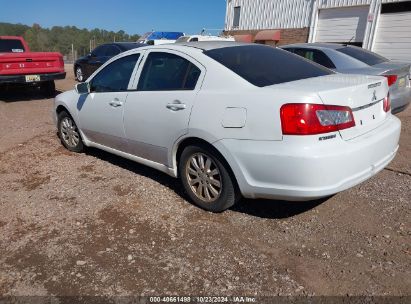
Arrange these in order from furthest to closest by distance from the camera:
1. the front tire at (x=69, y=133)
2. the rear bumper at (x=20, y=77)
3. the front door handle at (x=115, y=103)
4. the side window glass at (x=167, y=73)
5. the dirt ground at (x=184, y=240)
Answer: the rear bumper at (x=20, y=77) < the front tire at (x=69, y=133) < the front door handle at (x=115, y=103) < the side window glass at (x=167, y=73) < the dirt ground at (x=184, y=240)

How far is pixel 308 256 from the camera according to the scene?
2.85m

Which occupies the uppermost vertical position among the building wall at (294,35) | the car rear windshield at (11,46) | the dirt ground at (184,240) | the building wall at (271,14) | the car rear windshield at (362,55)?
the building wall at (271,14)

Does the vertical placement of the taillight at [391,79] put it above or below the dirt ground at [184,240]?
above

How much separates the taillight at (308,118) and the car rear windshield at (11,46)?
33.2 feet

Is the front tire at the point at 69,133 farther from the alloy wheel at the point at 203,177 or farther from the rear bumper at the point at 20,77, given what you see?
the rear bumper at the point at 20,77

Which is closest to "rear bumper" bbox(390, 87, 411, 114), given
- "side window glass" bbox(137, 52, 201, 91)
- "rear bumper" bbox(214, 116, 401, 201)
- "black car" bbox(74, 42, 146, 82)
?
"rear bumper" bbox(214, 116, 401, 201)

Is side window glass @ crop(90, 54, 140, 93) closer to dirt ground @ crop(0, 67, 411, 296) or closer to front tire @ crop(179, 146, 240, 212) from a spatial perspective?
dirt ground @ crop(0, 67, 411, 296)

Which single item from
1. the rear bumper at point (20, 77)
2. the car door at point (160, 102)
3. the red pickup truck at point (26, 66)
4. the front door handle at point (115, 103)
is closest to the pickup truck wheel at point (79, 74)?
the red pickup truck at point (26, 66)

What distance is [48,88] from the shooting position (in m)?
10.9

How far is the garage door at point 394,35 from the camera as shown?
1454cm

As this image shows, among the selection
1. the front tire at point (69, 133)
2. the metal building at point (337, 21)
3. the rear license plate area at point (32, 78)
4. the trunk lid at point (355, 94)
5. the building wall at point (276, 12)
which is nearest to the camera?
the trunk lid at point (355, 94)

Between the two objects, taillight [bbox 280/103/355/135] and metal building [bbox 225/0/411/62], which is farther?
metal building [bbox 225/0/411/62]

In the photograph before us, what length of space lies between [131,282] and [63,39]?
9096 cm

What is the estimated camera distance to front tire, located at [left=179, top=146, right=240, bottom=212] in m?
3.25
